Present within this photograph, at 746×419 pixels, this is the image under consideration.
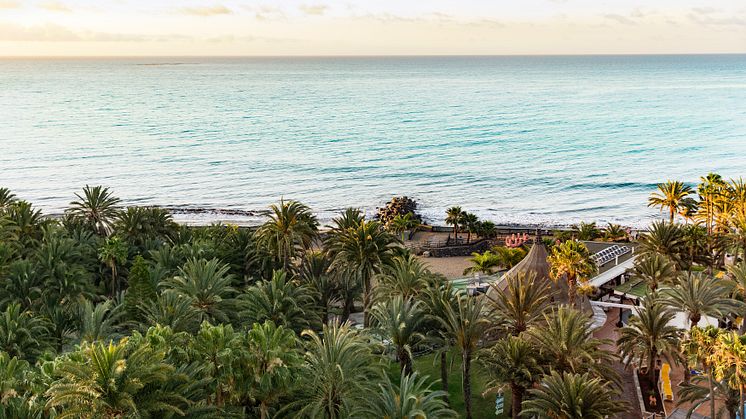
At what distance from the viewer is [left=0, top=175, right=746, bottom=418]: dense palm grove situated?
2741cm

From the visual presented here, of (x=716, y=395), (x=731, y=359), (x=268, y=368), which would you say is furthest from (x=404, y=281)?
(x=731, y=359)

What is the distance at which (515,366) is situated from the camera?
1350 inches

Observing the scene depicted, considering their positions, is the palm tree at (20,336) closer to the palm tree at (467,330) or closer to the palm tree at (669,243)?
the palm tree at (467,330)

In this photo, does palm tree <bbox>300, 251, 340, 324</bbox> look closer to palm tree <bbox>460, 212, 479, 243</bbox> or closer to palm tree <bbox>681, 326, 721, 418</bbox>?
palm tree <bbox>681, 326, 721, 418</bbox>

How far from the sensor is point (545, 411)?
30.7 metres

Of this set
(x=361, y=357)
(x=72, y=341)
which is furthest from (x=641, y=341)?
(x=72, y=341)

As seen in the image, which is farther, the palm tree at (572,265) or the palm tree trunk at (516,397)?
the palm tree at (572,265)

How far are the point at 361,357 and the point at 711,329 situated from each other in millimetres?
14532

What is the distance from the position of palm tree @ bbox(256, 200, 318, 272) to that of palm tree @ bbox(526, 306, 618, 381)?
64.3 feet

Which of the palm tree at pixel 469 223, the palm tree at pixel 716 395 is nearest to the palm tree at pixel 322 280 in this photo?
the palm tree at pixel 716 395

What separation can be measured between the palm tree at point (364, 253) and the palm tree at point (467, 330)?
9358 millimetres

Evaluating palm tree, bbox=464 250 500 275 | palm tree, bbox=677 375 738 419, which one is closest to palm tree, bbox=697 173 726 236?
palm tree, bbox=464 250 500 275

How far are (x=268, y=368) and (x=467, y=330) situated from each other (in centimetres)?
1176

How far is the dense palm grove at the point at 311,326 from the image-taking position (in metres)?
→ 27.4
